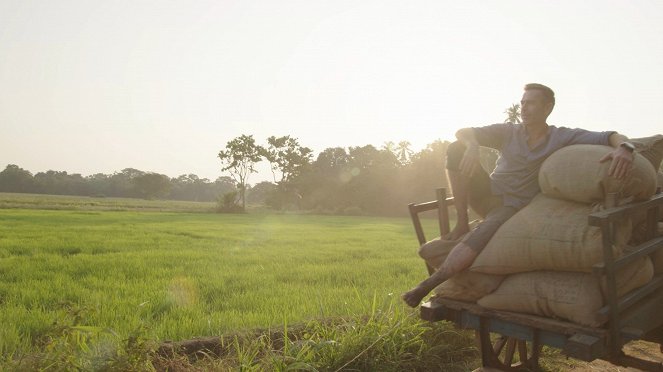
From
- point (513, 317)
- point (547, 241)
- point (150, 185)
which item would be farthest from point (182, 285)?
point (150, 185)

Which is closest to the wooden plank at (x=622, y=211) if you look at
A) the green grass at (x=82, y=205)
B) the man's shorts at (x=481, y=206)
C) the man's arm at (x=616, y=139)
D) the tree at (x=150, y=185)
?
the man's arm at (x=616, y=139)

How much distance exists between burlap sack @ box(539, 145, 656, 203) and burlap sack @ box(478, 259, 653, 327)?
1.35 ft

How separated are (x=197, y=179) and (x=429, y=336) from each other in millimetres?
127065

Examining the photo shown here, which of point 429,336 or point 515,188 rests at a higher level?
point 515,188

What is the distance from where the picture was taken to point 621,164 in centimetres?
267

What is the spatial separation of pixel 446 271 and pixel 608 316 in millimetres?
842

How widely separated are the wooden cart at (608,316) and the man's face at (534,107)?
0.88 meters

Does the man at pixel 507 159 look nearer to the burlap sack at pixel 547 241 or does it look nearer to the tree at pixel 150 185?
the burlap sack at pixel 547 241

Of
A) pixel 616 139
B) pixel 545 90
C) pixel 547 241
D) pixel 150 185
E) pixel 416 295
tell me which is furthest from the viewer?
pixel 150 185

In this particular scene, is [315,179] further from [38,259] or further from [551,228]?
[551,228]

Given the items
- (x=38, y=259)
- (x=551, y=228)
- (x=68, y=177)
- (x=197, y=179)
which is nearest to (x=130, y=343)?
(x=551, y=228)

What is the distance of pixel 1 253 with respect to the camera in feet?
32.9

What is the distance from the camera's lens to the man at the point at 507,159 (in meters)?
3.26

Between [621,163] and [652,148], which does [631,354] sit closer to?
[652,148]
